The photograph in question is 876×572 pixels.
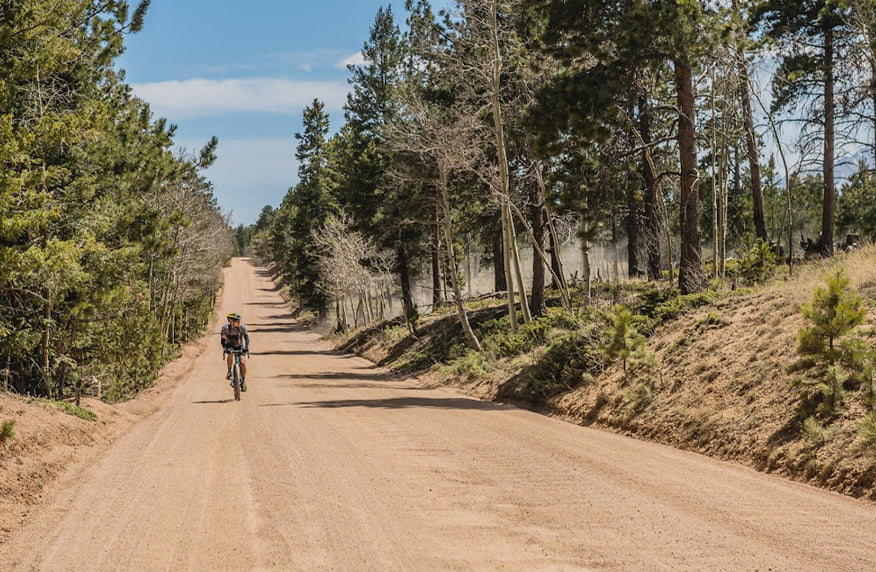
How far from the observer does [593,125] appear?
16.4 m

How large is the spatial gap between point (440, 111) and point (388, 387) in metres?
10.5

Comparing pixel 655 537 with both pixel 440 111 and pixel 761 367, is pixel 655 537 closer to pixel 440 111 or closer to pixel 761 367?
pixel 761 367

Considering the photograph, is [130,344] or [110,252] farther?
[130,344]

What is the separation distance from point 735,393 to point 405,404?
25.1 feet

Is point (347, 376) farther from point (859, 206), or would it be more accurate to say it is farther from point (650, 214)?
point (859, 206)

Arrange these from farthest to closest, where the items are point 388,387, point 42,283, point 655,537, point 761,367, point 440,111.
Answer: point 440,111 → point 388,387 → point 42,283 → point 761,367 → point 655,537

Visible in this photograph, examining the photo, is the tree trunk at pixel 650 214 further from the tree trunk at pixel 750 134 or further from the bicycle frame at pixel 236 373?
the bicycle frame at pixel 236 373

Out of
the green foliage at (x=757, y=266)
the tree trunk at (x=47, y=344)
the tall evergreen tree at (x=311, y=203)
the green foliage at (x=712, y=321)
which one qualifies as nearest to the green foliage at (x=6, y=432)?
the tree trunk at (x=47, y=344)

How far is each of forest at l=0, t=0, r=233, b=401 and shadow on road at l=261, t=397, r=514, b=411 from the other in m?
4.96

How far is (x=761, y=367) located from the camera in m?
10.8

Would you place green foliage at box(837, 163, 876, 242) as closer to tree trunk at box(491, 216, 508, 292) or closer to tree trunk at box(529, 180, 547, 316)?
tree trunk at box(529, 180, 547, 316)

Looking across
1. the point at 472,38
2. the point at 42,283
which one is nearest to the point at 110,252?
the point at 42,283

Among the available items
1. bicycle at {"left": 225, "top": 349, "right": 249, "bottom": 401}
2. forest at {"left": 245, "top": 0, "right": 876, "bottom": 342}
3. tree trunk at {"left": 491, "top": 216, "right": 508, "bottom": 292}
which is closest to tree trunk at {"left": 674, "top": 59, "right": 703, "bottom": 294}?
forest at {"left": 245, "top": 0, "right": 876, "bottom": 342}

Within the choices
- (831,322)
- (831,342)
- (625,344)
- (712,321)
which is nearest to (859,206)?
(712,321)
